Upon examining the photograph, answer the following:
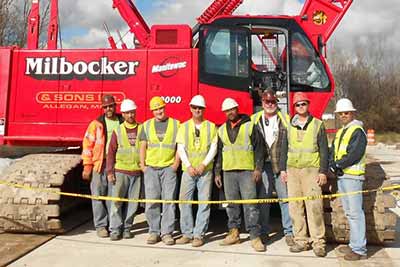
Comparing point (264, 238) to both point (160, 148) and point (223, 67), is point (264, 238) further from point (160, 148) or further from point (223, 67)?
point (223, 67)

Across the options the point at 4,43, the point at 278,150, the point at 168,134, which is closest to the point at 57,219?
the point at 168,134

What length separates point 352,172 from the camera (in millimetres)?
5730

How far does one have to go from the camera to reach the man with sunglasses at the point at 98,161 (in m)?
6.61

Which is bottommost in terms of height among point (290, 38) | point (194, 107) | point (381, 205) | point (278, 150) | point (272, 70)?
point (381, 205)

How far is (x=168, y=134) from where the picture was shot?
6.37 metres

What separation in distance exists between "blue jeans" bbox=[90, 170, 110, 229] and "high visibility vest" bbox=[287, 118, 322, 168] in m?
2.72

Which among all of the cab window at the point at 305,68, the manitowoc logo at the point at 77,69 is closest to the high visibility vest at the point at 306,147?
the cab window at the point at 305,68

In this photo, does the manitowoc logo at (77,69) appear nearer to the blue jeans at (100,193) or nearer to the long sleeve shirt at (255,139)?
the blue jeans at (100,193)

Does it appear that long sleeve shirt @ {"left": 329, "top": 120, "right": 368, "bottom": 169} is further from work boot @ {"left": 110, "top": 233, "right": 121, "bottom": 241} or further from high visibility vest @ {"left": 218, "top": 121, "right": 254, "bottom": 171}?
work boot @ {"left": 110, "top": 233, "right": 121, "bottom": 241}

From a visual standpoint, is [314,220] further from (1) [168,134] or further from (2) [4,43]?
(2) [4,43]

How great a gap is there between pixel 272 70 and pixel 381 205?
2836 millimetres

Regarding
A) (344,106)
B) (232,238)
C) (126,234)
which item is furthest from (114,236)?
(344,106)

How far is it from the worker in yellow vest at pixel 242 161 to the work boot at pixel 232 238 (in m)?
0.01

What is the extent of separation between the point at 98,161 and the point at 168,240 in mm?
1545
